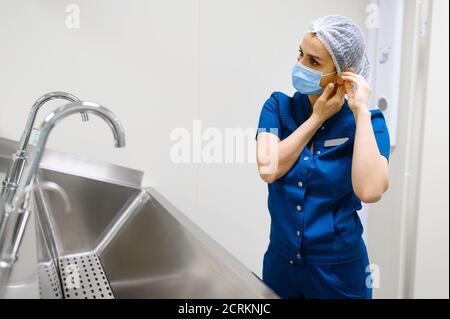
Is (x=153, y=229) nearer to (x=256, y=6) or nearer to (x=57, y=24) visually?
(x=57, y=24)

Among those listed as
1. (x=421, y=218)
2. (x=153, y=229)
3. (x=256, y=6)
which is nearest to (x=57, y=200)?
(x=153, y=229)

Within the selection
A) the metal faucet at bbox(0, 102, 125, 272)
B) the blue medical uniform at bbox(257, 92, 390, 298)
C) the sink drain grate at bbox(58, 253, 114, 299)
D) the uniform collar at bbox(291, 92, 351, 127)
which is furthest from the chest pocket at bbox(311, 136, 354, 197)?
the sink drain grate at bbox(58, 253, 114, 299)

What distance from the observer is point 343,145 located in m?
0.92

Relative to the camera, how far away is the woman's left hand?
34.1 inches

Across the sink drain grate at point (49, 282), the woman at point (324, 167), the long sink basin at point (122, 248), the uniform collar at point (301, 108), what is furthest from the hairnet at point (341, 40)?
the sink drain grate at point (49, 282)

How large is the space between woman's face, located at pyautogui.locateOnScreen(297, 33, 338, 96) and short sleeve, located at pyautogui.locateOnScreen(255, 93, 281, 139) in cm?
15

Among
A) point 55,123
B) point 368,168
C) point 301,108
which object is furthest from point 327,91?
point 55,123

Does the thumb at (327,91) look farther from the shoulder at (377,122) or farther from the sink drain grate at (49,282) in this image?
the sink drain grate at (49,282)

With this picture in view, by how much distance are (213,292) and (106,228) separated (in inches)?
28.3

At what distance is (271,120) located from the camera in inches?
38.4

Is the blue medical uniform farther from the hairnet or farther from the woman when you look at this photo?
the hairnet

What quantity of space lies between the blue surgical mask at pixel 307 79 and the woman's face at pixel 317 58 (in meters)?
0.01

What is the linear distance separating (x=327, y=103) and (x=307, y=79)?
3.4 inches

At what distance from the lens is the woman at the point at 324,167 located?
0.89m
